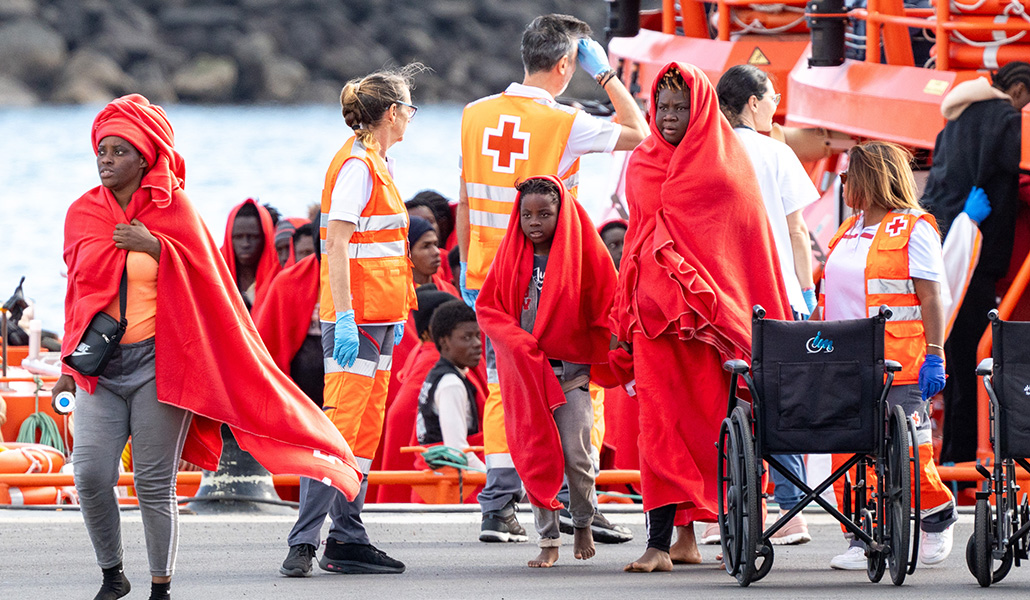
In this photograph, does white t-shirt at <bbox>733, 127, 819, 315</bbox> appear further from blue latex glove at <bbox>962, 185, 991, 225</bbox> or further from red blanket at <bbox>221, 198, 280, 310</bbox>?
red blanket at <bbox>221, 198, 280, 310</bbox>

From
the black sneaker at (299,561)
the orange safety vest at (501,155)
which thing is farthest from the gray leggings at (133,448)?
the orange safety vest at (501,155)

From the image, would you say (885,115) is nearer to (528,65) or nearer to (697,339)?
(528,65)

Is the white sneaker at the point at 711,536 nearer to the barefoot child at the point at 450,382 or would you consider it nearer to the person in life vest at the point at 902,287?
the person in life vest at the point at 902,287

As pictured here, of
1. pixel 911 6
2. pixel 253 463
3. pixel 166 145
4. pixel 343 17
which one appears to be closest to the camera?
pixel 166 145

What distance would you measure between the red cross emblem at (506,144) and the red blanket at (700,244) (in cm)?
94

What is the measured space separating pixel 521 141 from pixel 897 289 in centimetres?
173

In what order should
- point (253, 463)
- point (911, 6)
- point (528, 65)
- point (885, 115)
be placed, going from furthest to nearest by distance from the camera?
point (911, 6) → point (885, 115) → point (253, 463) → point (528, 65)

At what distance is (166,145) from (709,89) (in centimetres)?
191

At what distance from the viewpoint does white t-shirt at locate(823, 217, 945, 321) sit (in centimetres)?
664

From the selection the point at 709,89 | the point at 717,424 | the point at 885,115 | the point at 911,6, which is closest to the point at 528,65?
the point at 709,89

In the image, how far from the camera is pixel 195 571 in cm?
688

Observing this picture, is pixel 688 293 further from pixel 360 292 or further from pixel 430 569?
pixel 430 569

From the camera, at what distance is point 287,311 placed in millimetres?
9477

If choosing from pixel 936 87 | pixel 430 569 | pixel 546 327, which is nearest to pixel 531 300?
pixel 546 327
